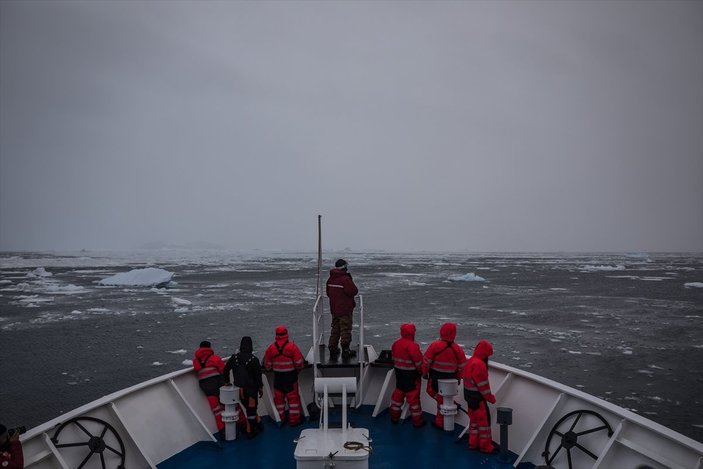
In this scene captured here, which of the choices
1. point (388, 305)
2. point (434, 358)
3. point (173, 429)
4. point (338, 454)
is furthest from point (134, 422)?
point (388, 305)

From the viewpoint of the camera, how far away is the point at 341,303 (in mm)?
5344

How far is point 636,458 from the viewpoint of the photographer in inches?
127

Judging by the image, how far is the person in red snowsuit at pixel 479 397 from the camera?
407 cm

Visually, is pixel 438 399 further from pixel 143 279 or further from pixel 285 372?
pixel 143 279

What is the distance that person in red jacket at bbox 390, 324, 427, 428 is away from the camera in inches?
183

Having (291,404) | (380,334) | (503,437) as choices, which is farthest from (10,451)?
(380,334)

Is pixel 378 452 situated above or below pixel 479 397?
below

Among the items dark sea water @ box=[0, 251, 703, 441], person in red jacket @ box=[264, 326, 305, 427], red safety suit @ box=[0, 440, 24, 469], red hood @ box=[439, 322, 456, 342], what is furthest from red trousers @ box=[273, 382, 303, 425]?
dark sea water @ box=[0, 251, 703, 441]

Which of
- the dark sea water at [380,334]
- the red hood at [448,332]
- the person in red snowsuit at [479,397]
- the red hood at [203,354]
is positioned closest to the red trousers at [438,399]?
the person in red snowsuit at [479,397]

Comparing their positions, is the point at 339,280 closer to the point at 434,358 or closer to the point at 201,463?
the point at 434,358

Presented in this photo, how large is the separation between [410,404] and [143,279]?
4132 centimetres

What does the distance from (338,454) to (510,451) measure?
1.90m

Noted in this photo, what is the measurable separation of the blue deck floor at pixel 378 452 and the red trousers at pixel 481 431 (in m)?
0.07

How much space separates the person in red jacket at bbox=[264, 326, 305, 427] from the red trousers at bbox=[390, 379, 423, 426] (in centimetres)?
104
